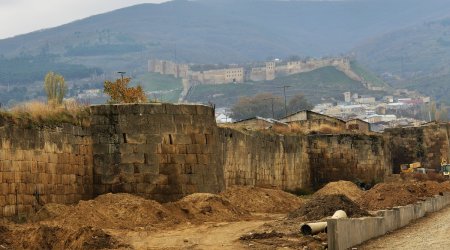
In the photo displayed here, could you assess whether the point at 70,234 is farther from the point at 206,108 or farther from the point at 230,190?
the point at 230,190

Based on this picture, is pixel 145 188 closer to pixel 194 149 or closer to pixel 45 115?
pixel 194 149

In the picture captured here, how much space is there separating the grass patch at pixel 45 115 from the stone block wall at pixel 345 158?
23987mm

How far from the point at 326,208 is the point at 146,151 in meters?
4.79

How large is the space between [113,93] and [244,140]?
14.8 metres

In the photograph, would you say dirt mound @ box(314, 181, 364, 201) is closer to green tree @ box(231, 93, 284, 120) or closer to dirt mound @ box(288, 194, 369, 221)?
dirt mound @ box(288, 194, 369, 221)

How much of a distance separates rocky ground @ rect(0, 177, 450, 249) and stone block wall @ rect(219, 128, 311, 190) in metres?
5.63

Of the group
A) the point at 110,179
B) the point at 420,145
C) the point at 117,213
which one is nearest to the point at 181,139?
the point at 110,179

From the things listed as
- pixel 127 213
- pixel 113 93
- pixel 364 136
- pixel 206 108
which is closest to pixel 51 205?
pixel 127 213

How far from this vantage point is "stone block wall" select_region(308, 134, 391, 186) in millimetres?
52562

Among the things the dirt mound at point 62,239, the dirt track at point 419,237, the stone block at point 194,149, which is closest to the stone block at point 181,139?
the stone block at point 194,149

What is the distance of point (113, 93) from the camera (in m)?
52.8

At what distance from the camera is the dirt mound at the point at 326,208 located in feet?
86.1

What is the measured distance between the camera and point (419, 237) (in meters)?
25.5

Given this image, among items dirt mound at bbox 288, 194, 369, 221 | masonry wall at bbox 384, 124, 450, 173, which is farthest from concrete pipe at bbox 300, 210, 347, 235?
masonry wall at bbox 384, 124, 450, 173
